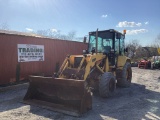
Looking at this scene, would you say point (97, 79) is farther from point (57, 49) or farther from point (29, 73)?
point (57, 49)

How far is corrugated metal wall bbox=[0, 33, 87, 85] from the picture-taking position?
30.1 feet

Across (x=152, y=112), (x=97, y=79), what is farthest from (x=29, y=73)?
(x=152, y=112)

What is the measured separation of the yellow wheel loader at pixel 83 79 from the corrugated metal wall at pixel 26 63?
10.8 ft

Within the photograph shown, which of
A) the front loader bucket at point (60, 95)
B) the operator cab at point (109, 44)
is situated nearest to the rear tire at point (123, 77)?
the operator cab at point (109, 44)

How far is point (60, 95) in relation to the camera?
6047mm

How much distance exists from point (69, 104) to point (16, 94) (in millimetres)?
3081

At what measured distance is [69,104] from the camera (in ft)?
19.0

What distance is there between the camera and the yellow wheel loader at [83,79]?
5.64 m

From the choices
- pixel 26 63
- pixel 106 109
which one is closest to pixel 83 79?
pixel 106 109

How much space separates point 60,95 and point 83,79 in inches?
40.7

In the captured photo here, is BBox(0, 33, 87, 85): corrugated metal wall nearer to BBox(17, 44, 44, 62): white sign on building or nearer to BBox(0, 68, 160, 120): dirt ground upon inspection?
BBox(17, 44, 44, 62): white sign on building

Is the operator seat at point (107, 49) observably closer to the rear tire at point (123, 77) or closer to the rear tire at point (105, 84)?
the rear tire at point (123, 77)

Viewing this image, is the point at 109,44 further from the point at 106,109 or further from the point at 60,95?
the point at 60,95

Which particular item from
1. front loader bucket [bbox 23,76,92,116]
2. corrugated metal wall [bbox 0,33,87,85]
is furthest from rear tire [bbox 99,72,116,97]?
corrugated metal wall [bbox 0,33,87,85]
